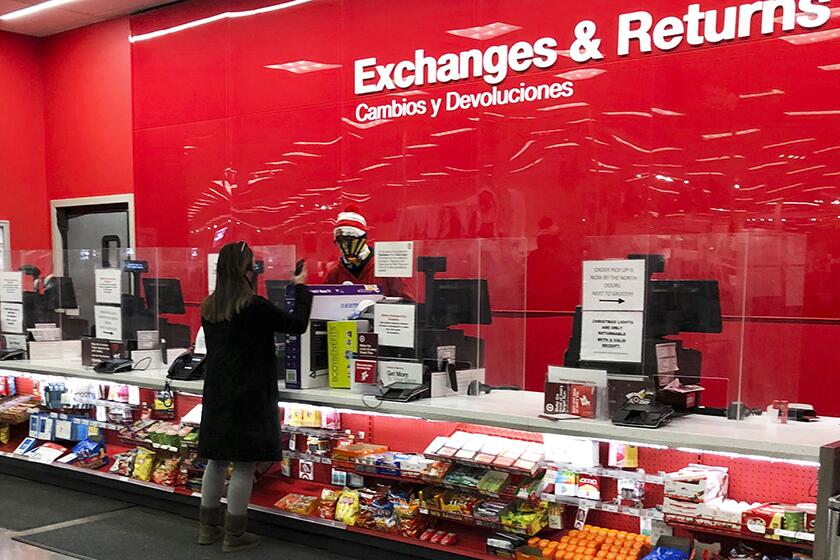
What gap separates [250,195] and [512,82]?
2.76 m

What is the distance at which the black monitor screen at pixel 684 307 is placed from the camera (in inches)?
105

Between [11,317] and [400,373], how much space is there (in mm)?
3235

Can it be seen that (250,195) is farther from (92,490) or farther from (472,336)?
(472,336)

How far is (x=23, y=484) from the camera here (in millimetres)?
5094

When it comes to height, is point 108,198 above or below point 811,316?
above

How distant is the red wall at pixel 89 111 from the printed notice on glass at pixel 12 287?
2751mm

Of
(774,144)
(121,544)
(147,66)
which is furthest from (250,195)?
(774,144)

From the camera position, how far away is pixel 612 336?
2758mm

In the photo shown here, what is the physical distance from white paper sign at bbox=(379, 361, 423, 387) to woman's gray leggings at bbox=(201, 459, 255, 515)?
882 millimetres

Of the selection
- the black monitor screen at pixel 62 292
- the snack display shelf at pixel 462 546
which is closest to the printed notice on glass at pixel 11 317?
the black monitor screen at pixel 62 292

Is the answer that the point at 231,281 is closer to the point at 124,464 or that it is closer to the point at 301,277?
the point at 301,277

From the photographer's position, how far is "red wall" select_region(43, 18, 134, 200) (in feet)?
25.2

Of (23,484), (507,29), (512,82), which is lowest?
(23,484)

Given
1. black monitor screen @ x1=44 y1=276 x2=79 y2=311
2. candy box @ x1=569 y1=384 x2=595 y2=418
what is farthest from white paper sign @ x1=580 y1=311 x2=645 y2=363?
black monitor screen @ x1=44 y1=276 x2=79 y2=311
